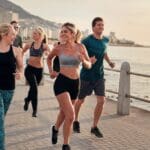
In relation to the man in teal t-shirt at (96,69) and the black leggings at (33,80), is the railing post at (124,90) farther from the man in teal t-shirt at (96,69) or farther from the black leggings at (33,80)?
the man in teal t-shirt at (96,69)

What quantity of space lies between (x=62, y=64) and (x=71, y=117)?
0.76 meters

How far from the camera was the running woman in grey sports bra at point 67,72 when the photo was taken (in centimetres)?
714

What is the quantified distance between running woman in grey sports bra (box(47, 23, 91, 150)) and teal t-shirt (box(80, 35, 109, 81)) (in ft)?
3.49

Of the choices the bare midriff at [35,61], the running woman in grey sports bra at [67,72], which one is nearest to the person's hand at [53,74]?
the running woman in grey sports bra at [67,72]

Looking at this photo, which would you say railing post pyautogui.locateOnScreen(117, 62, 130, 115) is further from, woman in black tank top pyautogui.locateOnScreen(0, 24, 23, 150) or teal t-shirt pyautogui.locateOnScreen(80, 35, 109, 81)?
woman in black tank top pyautogui.locateOnScreen(0, 24, 23, 150)

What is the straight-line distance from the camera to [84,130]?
9.19 metres

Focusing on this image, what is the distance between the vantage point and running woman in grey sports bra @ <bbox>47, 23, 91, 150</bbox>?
23.4 feet

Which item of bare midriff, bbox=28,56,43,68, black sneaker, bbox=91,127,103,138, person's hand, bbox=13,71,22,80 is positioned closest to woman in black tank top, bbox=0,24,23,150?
person's hand, bbox=13,71,22,80

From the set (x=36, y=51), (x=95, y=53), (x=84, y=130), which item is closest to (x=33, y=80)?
(x=36, y=51)

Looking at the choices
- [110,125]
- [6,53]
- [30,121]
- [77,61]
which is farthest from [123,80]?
[6,53]

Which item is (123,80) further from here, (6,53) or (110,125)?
(6,53)

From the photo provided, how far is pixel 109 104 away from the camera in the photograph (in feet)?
43.2

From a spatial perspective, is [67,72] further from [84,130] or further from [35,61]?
[35,61]

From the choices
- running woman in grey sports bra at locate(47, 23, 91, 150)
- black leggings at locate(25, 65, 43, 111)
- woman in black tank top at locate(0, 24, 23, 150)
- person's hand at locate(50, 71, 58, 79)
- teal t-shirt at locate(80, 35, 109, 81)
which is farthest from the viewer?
black leggings at locate(25, 65, 43, 111)
